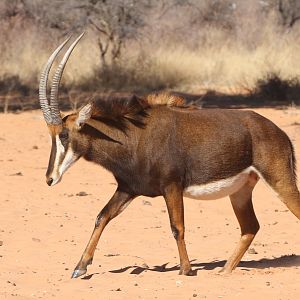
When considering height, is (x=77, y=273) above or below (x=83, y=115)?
below

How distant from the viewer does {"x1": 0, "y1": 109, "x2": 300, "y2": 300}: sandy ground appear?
27.6ft

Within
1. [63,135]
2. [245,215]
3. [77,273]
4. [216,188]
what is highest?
[63,135]

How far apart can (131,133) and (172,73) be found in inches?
764

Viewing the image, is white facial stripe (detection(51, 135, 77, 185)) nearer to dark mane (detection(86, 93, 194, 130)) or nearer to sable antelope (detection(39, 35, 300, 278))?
sable antelope (detection(39, 35, 300, 278))

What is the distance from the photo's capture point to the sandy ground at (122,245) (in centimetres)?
840

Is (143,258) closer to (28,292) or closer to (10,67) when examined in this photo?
(28,292)

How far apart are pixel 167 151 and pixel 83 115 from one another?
846 mm

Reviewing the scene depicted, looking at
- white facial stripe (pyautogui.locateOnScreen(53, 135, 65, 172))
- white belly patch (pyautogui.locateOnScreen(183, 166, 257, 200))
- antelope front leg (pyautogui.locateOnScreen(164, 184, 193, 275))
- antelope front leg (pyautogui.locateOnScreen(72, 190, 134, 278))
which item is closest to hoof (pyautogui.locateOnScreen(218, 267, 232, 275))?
antelope front leg (pyautogui.locateOnScreen(164, 184, 193, 275))

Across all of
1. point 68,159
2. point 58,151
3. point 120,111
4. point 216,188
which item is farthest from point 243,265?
point 58,151

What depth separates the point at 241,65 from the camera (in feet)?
95.9

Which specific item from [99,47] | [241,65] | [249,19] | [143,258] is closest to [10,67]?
[99,47]

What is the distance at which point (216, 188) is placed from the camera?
8938 mm

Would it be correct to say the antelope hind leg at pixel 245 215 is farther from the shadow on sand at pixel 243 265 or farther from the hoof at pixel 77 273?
the hoof at pixel 77 273

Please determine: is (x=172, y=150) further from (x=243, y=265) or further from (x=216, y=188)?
(x=243, y=265)
